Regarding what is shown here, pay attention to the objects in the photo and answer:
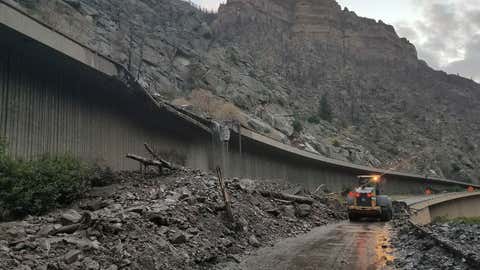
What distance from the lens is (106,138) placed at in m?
18.2

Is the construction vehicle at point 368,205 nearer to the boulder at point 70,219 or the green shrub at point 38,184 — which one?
the green shrub at point 38,184

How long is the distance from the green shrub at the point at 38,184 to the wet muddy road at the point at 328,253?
6042mm

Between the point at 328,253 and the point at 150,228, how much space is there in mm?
5413

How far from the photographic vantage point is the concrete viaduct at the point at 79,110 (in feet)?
45.0

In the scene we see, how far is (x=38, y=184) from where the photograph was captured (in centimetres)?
1289

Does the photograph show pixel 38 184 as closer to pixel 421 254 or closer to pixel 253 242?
pixel 253 242

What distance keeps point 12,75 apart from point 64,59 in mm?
1896

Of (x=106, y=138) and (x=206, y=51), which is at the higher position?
(x=206, y=51)

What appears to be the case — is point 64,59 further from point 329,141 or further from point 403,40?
point 403,40

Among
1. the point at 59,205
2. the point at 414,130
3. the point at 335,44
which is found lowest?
the point at 59,205

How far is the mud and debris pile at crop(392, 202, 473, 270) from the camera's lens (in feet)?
33.0

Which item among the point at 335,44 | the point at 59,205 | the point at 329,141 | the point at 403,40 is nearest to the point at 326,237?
the point at 59,205

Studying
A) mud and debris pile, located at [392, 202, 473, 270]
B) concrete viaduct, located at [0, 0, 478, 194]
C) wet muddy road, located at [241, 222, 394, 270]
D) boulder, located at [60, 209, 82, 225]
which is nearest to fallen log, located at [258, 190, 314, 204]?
wet muddy road, located at [241, 222, 394, 270]

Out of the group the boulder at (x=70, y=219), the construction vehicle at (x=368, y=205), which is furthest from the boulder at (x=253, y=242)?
the construction vehicle at (x=368, y=205)
